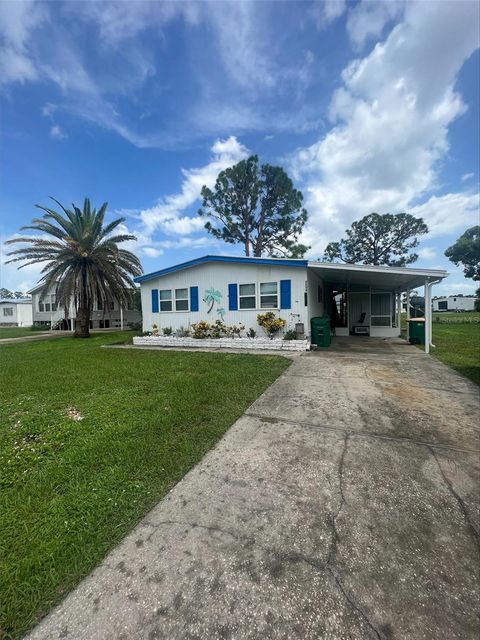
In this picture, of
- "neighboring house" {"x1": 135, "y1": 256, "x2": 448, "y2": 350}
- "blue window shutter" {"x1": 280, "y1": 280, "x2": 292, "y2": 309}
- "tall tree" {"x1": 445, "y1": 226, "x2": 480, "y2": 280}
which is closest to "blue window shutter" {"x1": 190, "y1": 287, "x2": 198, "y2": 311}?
"neighboring house" {"x1": 135, "y1": 256, "x2": 448, "y2": 350}

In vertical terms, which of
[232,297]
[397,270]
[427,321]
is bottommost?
[427,321]

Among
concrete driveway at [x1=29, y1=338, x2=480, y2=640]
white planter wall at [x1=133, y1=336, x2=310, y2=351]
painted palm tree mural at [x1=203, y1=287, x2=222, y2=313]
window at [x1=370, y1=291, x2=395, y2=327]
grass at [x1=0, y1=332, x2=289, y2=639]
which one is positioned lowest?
concrete driveway at [x1=29, y1=338, x2=480, y2=640]

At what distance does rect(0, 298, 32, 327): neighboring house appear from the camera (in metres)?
33.0

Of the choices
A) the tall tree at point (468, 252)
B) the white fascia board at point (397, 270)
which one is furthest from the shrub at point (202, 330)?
the tall tree at point (468, 252)

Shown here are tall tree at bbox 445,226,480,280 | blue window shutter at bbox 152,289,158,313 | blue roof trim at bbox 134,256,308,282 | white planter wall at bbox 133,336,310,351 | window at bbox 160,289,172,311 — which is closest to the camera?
white planter wall at bbox 133,336,310,351

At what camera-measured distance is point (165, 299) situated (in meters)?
12.8

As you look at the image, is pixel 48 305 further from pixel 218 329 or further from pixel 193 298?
pixel 218 329

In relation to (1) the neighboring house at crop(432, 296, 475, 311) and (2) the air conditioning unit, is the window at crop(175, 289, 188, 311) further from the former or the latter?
(1) the neighboring house at crop(432, 296, 475, 311)

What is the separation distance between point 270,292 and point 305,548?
9.25 metres

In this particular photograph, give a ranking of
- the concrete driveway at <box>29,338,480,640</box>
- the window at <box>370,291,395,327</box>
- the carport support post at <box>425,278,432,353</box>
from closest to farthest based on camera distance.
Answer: the concrete driveway at <box>29,338,480,640</box> → the carport support post at <box>425,278,432,353</box> → the window at <box>370,291,395,327</box>

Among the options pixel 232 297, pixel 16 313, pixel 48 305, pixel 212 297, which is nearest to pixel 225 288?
pixel 232 297

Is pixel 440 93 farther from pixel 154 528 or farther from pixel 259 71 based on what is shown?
pixel 154 528

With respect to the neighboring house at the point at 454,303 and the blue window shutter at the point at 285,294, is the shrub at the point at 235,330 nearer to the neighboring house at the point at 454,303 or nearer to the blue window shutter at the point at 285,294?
the blue window shutter at the point at 285,294

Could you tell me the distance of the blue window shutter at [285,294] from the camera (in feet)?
33.9
